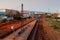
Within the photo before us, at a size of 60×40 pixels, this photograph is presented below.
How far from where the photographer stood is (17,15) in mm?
70250

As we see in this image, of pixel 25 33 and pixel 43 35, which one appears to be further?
pixel 43 35

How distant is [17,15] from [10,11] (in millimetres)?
5037

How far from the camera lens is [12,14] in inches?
2928

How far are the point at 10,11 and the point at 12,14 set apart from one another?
190cm

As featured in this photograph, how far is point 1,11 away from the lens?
7356cm

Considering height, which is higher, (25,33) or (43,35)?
(25,33)

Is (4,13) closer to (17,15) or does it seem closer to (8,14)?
(8,14)

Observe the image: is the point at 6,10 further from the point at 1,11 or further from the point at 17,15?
the point at 17,15

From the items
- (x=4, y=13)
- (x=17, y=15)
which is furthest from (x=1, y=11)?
(x=17, y=15)

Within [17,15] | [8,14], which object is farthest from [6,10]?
[17,15]

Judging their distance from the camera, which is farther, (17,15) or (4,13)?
(4,13)

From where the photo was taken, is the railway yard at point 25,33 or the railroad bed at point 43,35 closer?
the railway yard at point 25,33

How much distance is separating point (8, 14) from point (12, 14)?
187cm

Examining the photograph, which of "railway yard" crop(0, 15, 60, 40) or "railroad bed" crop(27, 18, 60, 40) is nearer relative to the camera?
"railway yard" crop(0, 15, 60, 40)
